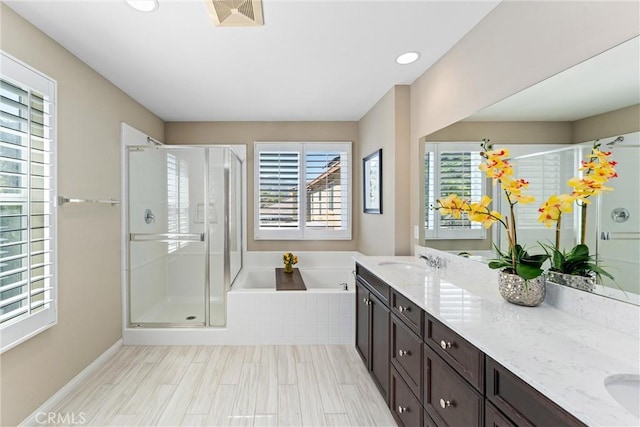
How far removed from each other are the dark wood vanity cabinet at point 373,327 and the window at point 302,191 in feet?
4.88

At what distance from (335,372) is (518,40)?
2519 millimetres

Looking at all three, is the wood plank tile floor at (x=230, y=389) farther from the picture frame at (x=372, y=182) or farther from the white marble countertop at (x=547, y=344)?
the picture frame at (x=372, y=182)

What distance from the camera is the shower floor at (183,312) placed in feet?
10.2

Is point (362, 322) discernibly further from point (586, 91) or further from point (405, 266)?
point (586, 91)

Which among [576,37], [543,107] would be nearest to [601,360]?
[543,107]

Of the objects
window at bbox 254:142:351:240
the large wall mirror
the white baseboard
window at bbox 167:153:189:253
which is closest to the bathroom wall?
window at bbox 254:142:351:240

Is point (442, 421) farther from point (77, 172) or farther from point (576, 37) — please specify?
point (77, 172)

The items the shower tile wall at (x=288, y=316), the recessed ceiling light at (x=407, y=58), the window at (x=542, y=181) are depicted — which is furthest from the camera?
the shower tile wall at (x=288, y=316)

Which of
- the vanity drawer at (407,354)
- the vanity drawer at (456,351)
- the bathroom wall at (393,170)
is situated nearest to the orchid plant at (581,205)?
the vanity drawer at (456,351)

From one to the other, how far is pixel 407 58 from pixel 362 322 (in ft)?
6.93

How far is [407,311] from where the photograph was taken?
1.69 meters

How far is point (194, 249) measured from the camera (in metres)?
3.12

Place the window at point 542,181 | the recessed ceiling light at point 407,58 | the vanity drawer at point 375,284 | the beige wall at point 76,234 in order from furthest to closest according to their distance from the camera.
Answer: the recessed ceiling light at point 407,58
the vanity drawer at point 375,284
the beige wall at point 76,234
the window at point 542,181

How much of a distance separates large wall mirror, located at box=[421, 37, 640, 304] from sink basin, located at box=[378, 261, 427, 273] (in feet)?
1.61
